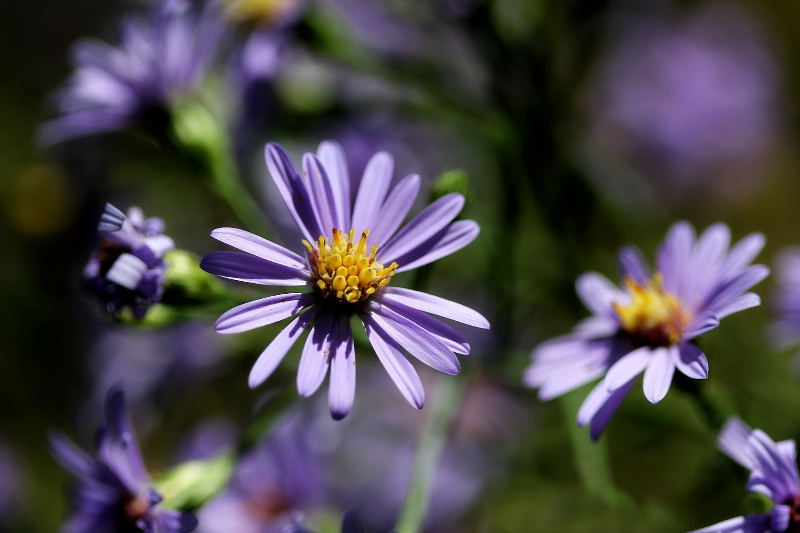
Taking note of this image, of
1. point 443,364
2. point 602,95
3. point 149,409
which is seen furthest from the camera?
point 602,95

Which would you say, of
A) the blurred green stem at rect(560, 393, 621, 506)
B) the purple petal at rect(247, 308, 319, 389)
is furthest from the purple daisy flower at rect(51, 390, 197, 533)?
the blurred green stem at rect(560, 393, 621, 506)

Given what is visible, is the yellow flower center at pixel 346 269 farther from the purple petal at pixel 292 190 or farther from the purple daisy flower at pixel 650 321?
the purple daisy flower at pixel 650 321

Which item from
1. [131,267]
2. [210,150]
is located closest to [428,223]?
[131,267]

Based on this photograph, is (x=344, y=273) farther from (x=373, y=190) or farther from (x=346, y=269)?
(x=373, y=190)

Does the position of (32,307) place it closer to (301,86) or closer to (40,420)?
(40,420)

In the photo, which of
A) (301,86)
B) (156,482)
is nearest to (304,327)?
(156,482)

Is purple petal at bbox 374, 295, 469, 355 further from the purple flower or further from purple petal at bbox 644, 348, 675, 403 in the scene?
the purple flower

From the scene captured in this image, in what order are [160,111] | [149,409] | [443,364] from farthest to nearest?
[149,409]
[160,111]
[443,364]

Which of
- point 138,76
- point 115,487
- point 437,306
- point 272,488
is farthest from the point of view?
point 272,488
